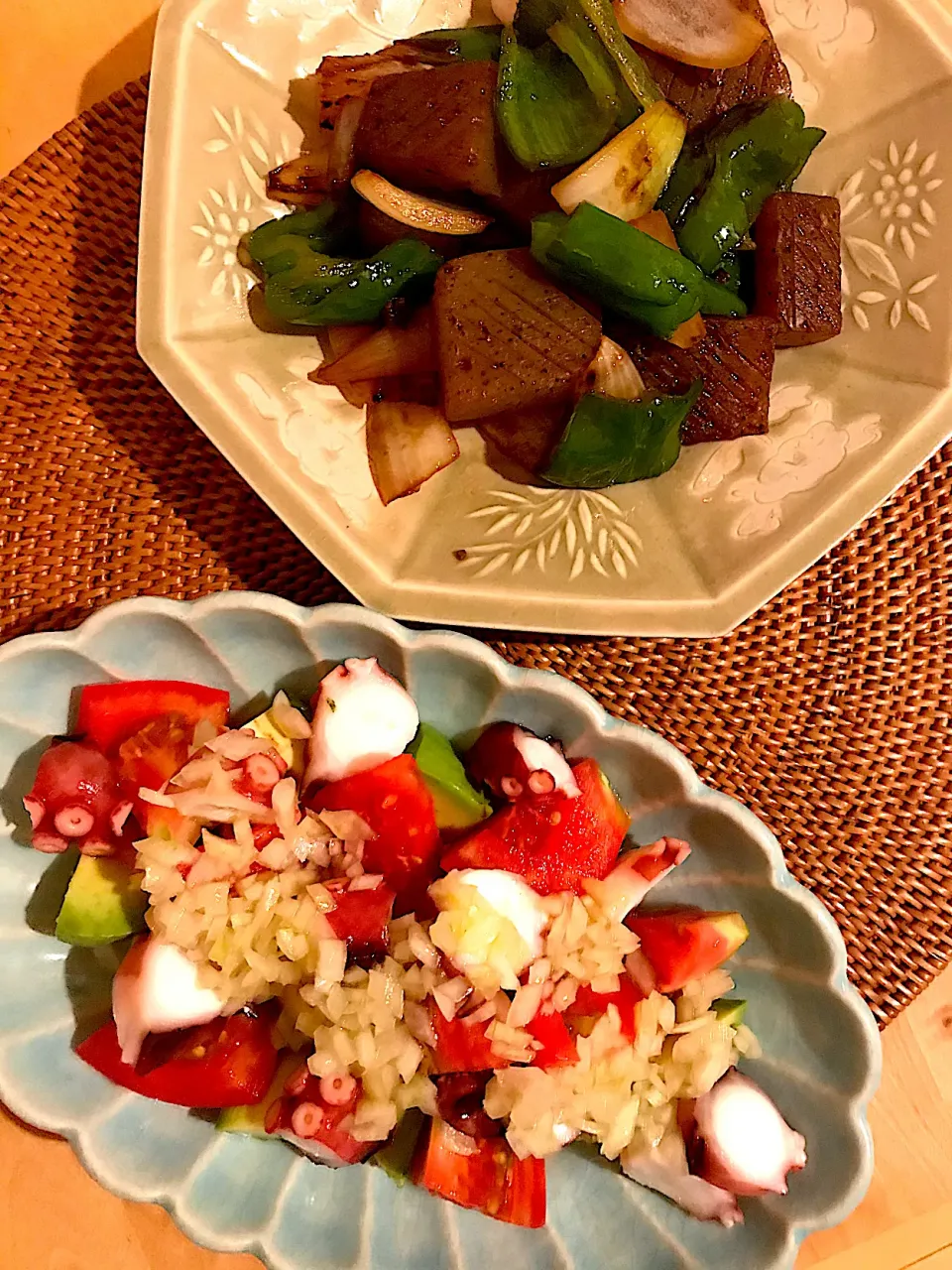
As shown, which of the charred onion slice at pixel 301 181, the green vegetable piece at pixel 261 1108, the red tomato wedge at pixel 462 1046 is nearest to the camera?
the red tomato wedge at pixel 462 1046

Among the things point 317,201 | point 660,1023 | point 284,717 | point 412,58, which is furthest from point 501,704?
point 412,58

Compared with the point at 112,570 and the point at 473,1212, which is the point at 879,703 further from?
the point at 112,570

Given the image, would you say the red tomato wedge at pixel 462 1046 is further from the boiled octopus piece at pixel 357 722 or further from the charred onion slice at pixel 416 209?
the charred onion slice at pixel 416 209

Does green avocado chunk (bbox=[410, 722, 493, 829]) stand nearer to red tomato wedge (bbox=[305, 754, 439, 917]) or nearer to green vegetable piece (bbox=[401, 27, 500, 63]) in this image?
red tomato wedge (bbox=[305, 754, 439, 917])

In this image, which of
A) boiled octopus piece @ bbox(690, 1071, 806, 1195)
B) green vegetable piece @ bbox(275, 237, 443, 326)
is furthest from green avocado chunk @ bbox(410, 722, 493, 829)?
green vegetable piece @ bbox(275, 237, 443, 326)

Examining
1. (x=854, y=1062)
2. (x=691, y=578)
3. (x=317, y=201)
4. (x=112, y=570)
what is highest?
(x=317, y=201)

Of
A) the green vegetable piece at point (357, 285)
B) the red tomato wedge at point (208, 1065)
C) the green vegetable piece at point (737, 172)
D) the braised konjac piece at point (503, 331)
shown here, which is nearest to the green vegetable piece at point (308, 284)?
the green vegetable piece at point (357, 285)
